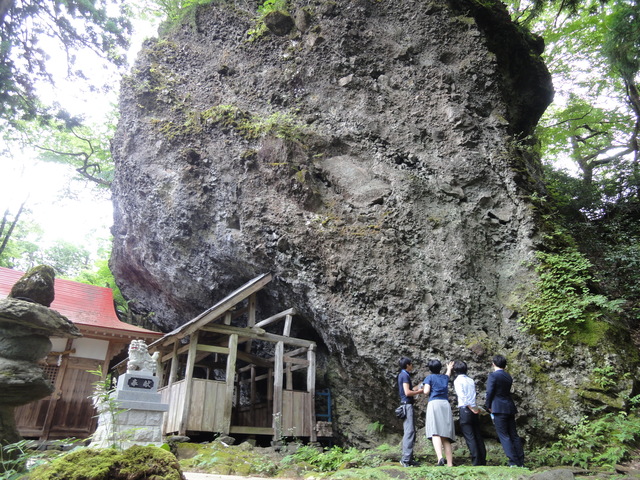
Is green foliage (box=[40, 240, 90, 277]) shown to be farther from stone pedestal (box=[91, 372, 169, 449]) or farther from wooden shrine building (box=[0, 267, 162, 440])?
stone pedestal (box=[91, 372, 169, 449])

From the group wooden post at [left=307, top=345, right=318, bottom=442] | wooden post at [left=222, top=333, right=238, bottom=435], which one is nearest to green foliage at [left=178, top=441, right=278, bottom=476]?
wooden post at [left=222, top=333, right=238, bottom=435]

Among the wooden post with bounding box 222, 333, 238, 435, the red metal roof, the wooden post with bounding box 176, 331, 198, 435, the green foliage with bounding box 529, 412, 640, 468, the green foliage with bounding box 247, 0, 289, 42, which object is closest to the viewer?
the green foliage with bounding box 529, 412, 640, 468

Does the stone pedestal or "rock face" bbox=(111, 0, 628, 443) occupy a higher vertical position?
"rock face" bbox=(111, 0, 628, 443)

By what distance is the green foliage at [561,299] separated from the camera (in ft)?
25.8

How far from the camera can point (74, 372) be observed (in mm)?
12094

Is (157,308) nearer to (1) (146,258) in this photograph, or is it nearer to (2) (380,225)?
(1) (146,258)

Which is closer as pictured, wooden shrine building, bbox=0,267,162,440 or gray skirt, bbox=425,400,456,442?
gray skirt, bbox=425,400,456,442

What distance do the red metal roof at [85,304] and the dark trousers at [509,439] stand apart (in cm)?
1012

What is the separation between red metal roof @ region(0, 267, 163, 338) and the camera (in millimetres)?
12305

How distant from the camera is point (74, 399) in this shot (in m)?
12.0

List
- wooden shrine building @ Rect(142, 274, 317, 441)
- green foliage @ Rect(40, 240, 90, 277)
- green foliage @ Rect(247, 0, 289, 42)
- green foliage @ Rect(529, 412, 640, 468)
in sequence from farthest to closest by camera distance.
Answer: green foliage @ Rect(40, 240, 90, 277) → green foliage @ Rect(247, 0, 289, 42) → wooden shrine building @ Rect(142, 274, 317, 441) → green foliage @ Rect(529, 412, 640, 468)

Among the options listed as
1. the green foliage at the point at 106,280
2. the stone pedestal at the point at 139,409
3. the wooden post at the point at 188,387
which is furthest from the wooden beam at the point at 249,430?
the green foliage at the point at 106,280

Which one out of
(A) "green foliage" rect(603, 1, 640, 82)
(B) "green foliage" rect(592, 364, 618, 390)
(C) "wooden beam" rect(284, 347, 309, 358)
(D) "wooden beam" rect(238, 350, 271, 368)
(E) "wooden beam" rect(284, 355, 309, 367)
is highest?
(A) "green foliage" rect(603, 1, 640, 82)

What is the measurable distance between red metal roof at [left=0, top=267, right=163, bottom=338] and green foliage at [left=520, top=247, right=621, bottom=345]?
10474 mm
